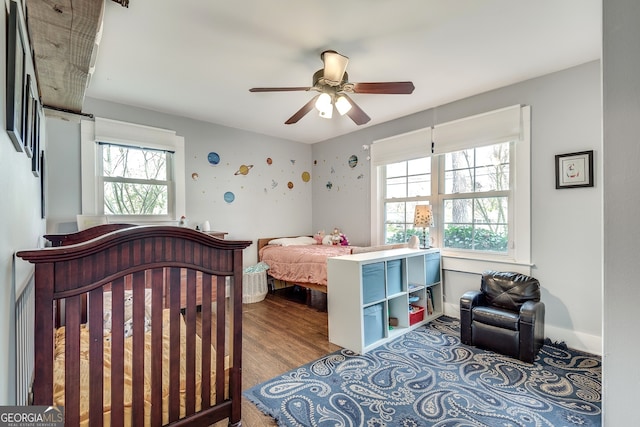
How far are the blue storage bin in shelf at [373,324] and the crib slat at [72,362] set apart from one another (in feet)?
6.66

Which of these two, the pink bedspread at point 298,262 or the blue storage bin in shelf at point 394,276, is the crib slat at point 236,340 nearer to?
the blue storage bin in shelf at point 394,276

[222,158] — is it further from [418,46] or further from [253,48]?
[418,46]

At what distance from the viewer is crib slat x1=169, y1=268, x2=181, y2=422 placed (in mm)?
1178

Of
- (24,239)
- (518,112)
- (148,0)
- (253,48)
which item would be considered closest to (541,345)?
(518,112)

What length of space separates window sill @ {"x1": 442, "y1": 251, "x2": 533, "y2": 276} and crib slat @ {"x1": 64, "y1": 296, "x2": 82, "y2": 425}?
3.39 metres

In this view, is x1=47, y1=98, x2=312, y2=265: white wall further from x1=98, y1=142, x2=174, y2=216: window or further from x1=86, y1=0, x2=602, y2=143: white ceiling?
x1=86, y1=0, x2=602, y2=143: white ceiling

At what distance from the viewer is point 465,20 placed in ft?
6.58

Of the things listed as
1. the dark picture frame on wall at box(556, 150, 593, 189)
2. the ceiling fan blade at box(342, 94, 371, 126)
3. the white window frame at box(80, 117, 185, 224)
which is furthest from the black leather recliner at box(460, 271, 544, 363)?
the white window frame at box(80, 117, 185, 224)

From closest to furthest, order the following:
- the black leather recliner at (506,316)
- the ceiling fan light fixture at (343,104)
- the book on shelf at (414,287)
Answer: the black leather recliner at (506,316)
the ceiling fan light fixture at (343,104)
the book on shelf at (414,287)

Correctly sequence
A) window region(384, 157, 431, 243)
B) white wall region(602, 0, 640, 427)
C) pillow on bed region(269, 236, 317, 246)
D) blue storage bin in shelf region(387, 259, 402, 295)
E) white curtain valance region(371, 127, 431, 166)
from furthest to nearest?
pillow on bed region(269, 236, 317, 246)
window region(384, 157, 431, 243)
white curtain valance region(371, 127, 431, 166)
blue storage bin in shelf region(387, 259, 402, 295)
white wall region(602, 0, 640, 427)

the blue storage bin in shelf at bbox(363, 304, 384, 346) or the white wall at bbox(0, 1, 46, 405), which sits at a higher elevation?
the white wall at bbox(0, 1, 46, 405)

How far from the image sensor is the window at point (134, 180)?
3.42 meters

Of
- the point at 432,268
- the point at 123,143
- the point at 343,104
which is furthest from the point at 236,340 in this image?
the point at 123,143

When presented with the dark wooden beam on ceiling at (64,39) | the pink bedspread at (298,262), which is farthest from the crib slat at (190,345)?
the pink bedspread at (298,262)
